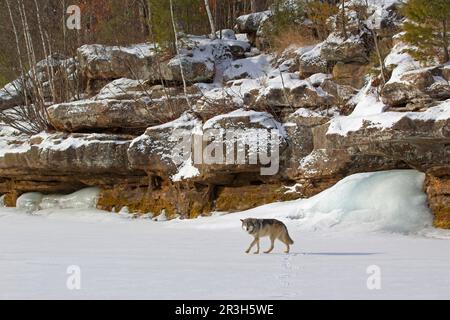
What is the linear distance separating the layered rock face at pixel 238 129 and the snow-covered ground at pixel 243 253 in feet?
3.58

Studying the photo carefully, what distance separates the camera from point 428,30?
54.7 feet

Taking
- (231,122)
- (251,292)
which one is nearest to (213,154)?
(231,122)

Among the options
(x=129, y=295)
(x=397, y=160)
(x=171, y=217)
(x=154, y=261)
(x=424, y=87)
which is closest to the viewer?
(x=129, y=295)

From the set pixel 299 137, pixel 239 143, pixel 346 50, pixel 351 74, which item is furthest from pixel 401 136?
pixel 346 50

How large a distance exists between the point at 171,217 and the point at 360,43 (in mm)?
7998

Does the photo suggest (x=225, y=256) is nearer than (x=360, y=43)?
Yes

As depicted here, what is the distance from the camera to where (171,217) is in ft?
67.0

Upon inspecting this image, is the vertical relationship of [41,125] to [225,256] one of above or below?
above

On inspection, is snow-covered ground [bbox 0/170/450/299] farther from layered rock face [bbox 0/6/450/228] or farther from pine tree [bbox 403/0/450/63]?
pine tree [bbox 403/0/450/63]

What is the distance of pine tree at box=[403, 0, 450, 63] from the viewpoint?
16453 millimetres

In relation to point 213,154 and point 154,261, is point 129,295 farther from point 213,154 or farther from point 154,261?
point 213,154

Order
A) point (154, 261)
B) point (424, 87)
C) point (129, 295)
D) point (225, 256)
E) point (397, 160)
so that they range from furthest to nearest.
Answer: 1. point (397, 160)
2. point (424, 87)
3. point (225, 256)
4. point (154, 261)
5. point (129, 295)

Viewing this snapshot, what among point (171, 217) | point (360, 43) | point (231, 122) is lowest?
point (171, 217)

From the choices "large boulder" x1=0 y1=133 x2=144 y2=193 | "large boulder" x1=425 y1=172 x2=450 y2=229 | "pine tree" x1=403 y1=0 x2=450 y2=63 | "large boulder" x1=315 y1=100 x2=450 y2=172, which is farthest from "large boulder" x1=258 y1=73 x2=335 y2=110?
"large boulder" x1=0 y1=133 x2=144 y2=193
